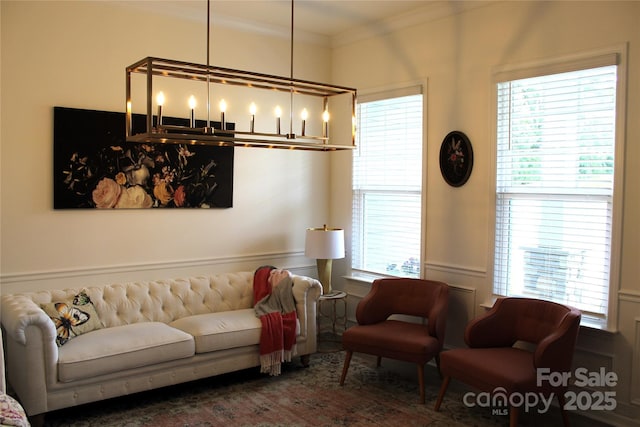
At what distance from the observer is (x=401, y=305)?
461cm

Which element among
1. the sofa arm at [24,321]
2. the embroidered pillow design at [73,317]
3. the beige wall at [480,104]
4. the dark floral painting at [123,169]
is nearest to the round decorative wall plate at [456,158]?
the beige wall at [480,104]

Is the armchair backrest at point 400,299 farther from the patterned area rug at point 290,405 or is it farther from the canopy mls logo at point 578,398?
the canopy mls logo at point 578,398

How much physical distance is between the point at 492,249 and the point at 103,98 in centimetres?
324

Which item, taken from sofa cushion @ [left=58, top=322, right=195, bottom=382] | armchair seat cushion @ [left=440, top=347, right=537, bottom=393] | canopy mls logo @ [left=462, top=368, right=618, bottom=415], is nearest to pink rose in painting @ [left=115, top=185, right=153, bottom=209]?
sofa cushion @ [left=58, top=322, right=195, bottom=382]

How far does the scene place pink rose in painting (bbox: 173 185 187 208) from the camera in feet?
15.7

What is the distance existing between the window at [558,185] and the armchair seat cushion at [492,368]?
0.62m

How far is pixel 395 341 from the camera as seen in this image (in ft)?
13.4

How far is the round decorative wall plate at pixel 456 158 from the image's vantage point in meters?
4.52

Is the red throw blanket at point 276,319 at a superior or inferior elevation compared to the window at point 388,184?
inferior

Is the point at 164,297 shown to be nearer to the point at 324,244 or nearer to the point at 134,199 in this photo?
the point at 134,199

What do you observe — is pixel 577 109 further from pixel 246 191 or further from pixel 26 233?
pixel 26 233

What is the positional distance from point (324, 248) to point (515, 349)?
1925 millimetres

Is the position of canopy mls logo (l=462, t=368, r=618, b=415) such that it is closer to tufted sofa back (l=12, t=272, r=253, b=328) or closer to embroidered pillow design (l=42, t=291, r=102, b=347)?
tufted sofa back (l=12, t=272, r=253, b=328)

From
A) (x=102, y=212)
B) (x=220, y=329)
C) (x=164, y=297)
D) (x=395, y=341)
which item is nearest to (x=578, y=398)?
(x=395, y=341)
